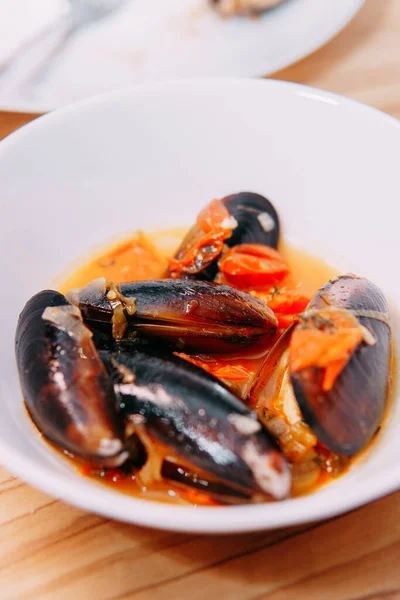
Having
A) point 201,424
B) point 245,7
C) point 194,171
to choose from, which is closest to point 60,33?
point 245,7

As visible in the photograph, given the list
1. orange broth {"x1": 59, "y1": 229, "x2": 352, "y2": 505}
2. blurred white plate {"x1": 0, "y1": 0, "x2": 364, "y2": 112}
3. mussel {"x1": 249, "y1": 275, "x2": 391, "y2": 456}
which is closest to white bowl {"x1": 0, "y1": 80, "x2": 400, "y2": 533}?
orange broth {"x1": 59, "y1": 229, "x2": 352, "y2": 505}

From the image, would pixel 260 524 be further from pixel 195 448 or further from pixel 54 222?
pixel 54 222

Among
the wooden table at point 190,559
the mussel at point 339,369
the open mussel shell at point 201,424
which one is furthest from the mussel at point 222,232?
the wooden table at point 190,559

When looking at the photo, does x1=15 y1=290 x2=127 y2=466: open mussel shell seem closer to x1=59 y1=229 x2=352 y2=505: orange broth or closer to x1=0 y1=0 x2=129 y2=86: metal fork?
x1=59 y1=229 x2=352 y2=505: orange broth

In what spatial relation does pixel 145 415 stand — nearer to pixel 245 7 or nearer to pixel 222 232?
pixel 222 232

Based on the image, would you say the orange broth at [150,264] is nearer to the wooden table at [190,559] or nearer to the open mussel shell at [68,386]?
the open mussel shell at [68,386]

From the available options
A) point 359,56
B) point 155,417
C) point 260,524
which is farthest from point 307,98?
point 260,524

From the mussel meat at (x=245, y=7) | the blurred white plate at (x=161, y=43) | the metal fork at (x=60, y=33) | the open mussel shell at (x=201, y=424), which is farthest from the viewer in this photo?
the mussel meat at (x=245, y=7)
